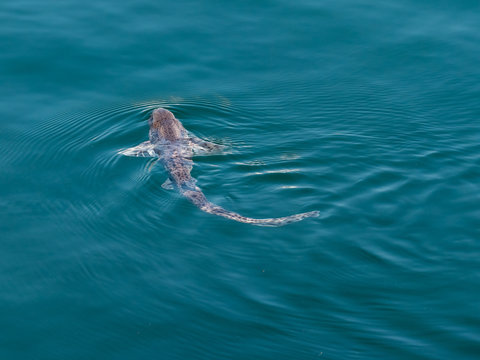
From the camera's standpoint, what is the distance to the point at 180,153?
13695 mm

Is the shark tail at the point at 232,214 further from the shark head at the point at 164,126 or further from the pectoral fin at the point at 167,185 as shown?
the shark head at the point at 164,126

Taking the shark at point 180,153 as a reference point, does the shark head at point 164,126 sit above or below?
above

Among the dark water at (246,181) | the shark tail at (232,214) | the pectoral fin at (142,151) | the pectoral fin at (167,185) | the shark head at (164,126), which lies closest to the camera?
the dark water at (246,181)

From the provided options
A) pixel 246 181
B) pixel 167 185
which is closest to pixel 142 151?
pixel 167 185

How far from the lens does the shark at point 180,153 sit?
11352mm

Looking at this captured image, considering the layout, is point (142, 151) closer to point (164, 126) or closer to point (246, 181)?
point (164, 126)

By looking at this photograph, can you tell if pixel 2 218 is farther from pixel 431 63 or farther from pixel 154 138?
pixel 431 63

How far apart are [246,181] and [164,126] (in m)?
3.06

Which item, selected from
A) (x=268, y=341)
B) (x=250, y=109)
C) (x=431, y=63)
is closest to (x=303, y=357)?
(x=268, y=341)

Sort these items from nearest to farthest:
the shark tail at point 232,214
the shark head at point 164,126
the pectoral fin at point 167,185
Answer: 1. the shark tail at point 232,214
2. the pectoral fin at point 167,185
3. the shark head at point 164,126

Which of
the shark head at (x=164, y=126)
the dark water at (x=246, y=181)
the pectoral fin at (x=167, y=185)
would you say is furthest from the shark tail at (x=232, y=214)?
the shark head at (x=164, y=126)

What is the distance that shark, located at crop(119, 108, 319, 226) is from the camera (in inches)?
447

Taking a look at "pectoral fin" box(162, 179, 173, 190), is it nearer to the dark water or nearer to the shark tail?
the dark water

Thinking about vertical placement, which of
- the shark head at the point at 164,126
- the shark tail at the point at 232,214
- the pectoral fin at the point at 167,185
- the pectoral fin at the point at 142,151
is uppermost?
the shark head at the point at 164,126
